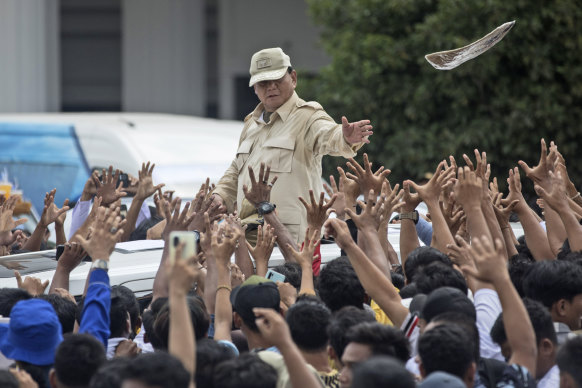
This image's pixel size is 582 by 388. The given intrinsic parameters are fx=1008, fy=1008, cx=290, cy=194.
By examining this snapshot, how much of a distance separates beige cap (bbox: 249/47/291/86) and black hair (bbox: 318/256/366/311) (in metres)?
1.75

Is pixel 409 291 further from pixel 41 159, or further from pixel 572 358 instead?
pixel 41 159

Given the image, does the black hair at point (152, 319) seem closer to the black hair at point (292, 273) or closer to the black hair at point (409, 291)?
the black hair at point (292, 273)

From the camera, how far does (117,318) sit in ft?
13.6

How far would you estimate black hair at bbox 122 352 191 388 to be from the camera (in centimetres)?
293

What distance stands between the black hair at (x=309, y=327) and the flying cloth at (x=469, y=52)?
216 centimetres

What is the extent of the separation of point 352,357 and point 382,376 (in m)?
0.50

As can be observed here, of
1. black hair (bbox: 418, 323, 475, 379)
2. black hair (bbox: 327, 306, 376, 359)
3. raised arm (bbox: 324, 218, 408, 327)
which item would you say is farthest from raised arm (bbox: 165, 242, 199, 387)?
raised arm (bbox: 324, 218, 408, 327)

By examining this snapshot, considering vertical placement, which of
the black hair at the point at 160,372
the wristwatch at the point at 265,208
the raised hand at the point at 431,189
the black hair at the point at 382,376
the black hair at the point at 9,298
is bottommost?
the black hair at the point at 9,298

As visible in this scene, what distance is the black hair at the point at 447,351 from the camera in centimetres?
322

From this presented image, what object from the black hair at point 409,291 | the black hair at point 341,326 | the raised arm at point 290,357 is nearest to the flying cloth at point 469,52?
the black hair at point 409,291

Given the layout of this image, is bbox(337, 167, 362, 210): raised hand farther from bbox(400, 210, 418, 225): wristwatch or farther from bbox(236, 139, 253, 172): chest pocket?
bbox(236, 139, 253, 172): chest pocket

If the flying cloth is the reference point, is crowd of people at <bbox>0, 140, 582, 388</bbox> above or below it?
below

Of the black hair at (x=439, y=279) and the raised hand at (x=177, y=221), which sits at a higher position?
the raised hand at (x=177, y=221)

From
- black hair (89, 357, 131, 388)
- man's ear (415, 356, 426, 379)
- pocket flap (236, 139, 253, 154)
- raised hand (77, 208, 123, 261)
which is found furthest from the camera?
pocket flap (236, 139, 253, 154)
